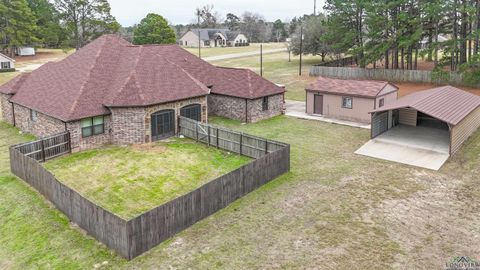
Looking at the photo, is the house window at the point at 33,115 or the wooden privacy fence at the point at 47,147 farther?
the house window at the point at 33,115

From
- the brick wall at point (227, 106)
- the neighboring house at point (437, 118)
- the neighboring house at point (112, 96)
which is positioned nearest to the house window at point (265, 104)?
the neighboring house at point (112, 96)

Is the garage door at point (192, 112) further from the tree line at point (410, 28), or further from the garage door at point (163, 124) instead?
the tree line at point (410, 28)

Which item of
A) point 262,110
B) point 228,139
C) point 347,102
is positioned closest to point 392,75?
point 347,102

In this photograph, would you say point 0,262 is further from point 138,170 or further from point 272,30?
point 272,30

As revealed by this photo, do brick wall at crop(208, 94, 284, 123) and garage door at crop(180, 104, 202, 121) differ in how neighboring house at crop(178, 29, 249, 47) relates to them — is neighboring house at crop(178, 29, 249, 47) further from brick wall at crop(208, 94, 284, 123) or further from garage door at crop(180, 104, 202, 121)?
garage door at crop(180, 104, 202, 121)

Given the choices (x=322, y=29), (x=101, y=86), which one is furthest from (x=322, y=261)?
(x=322, y=29)
